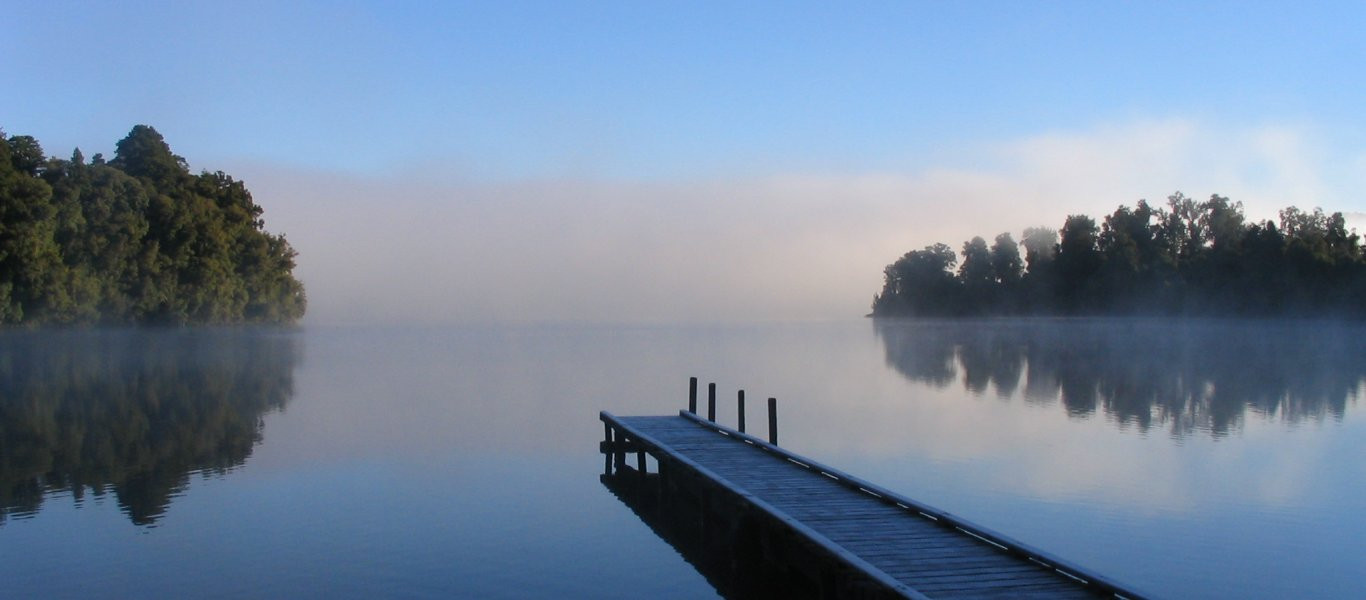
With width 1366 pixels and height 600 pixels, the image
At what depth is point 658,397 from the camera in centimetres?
2823

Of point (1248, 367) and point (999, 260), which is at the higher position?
point (999, 260)

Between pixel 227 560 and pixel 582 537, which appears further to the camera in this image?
pixel 582 537

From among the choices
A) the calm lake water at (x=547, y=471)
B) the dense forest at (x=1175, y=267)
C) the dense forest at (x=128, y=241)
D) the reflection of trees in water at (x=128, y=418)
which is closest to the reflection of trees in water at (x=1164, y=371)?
the calm lake water at (x=547, y=471)

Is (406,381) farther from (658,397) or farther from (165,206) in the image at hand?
(165,206)

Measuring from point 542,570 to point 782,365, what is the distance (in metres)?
32.1

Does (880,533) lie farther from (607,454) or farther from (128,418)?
(128,418)

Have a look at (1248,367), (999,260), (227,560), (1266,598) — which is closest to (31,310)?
(227,560)

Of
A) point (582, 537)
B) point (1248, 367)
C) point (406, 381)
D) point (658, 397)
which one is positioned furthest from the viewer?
point (1248, 367)

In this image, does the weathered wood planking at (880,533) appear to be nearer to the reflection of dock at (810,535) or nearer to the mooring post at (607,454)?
the reflection of dock at (810,535)

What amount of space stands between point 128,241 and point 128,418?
3652 cm

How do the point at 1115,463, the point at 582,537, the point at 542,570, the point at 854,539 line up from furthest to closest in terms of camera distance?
the point at 1115,463 < the point at 582,537 < the point at 542,570 < the point at 854,539

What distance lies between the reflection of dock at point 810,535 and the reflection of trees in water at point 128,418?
606cm

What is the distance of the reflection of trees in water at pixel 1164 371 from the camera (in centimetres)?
2520

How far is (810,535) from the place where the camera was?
927 centimetres
